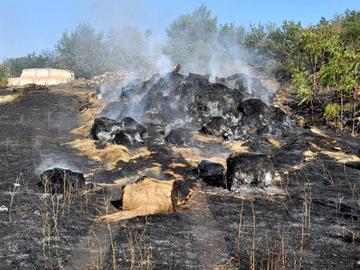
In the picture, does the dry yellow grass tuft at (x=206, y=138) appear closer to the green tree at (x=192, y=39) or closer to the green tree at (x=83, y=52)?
the green tree at (x=192, y=39)

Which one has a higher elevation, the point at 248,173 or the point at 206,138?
the point at 206,138

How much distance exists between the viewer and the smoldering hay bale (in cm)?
806

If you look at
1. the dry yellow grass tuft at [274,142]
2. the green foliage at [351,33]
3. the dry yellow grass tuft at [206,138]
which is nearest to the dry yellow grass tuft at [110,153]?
the dry yellow grass tuft at [206,138]

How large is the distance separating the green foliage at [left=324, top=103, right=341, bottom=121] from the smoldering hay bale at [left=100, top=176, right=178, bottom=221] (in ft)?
32.4

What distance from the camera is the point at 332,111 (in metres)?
16.6

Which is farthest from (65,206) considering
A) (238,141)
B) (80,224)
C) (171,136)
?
(238,141)

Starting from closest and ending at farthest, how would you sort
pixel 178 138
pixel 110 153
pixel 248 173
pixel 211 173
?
pixel 248 173 → pixel 211 173 → pixel 110 153 → pixel 178 138

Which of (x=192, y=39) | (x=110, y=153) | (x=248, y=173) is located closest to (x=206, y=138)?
(x=110, y=153)

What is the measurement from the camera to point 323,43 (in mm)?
17422

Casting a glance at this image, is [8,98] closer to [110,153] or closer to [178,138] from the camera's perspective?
[178,138]

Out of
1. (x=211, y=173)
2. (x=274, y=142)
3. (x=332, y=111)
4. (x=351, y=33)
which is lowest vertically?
(x=211, y=173)

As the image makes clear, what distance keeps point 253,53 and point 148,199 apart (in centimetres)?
2429

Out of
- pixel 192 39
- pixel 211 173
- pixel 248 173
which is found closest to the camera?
pixel 248 173

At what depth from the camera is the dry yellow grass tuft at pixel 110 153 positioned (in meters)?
12.1
